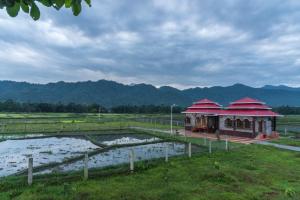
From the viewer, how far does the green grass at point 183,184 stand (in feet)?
29.2

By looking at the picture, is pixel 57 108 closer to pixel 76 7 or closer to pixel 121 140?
pixel 121 140

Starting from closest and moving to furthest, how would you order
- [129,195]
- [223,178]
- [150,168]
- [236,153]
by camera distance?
[129,195] → [223,178] → [150,168] → [236,153]

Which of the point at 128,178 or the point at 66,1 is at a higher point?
the point at 66,1

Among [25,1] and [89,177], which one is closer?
[25,1]

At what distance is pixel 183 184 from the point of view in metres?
10.3

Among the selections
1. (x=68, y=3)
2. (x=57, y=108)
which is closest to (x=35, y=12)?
(x=68, y=3)

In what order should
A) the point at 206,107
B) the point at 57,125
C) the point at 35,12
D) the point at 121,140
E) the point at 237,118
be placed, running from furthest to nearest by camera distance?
1. the point at 57,125
2. the point at 206,107
3. the point at 237,118
4. the point at 121,140
5. the point at 35,12

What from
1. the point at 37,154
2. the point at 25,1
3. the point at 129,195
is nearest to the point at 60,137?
the point at 37,154

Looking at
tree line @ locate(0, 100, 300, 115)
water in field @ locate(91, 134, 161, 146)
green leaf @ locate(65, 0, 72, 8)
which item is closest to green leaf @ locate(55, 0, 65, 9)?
green leaf @ locate(65, 0, 72, 8)

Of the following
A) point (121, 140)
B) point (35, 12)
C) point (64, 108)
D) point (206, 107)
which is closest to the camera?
point (35, 12)

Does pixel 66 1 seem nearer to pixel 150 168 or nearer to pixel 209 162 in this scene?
pixel 150 168

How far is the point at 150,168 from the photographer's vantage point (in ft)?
42.5

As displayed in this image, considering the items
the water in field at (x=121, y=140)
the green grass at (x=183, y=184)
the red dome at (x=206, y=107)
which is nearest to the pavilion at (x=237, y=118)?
the red dome at (x=206, y=107)

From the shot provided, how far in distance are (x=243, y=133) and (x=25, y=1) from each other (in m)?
29.3
